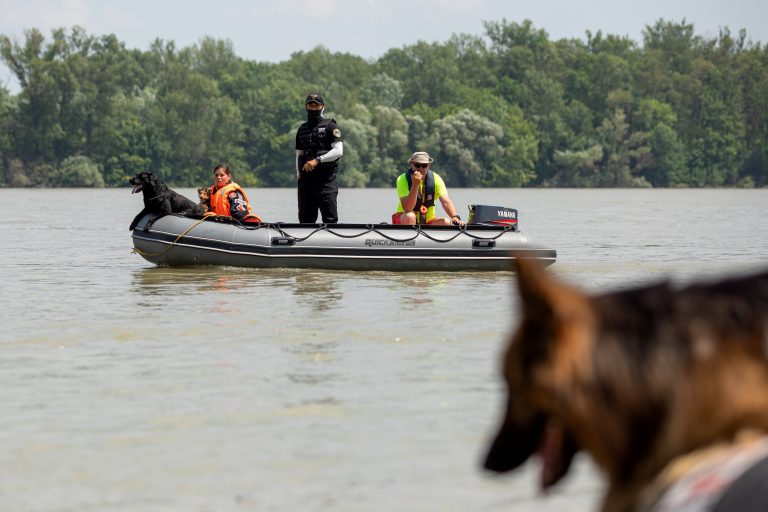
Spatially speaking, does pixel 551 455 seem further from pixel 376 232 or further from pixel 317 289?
pixel 376 232

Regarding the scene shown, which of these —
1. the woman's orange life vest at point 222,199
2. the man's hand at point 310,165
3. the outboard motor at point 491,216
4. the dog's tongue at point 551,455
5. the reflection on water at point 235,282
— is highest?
the man's hand at point 310,165

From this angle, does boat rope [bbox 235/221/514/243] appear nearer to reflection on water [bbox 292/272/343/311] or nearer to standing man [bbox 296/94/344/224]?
standing man [bbox 296/94/344/224]

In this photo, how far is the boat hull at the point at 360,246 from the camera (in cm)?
1428

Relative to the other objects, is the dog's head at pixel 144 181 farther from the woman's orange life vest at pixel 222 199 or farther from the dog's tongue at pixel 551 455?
the dog's tongue at pixel 551 455

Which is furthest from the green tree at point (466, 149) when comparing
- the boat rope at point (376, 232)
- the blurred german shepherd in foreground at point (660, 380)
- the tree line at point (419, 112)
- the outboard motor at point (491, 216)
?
the blurred german shepherd in foreground at point (660, 380)

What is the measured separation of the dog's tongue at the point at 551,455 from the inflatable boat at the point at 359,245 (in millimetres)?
12252

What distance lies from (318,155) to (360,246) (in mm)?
1144

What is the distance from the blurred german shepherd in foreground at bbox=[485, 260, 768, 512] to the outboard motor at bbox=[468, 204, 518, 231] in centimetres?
1291

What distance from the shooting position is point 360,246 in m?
14.3

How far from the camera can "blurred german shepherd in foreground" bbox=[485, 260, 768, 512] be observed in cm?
173

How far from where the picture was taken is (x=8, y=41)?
78.8 meters

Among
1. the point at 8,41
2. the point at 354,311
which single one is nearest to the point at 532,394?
the point at 354,311

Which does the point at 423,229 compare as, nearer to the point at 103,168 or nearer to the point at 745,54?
the point at 103,168

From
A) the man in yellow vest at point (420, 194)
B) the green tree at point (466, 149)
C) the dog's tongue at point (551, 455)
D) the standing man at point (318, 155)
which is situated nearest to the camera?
the dog's tongue at point (551, 455)
